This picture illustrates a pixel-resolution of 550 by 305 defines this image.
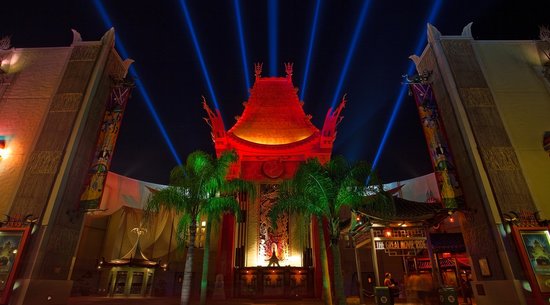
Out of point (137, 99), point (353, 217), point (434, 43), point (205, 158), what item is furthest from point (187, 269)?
point (137, 99)

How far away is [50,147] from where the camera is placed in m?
11.3

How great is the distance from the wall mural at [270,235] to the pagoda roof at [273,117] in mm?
3631

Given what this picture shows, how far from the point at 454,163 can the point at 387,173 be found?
14.8 metres

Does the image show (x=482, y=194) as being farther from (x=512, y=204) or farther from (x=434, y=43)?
(x=434, y=43)

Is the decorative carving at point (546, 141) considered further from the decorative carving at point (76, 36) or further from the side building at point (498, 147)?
the decorative carving at point (76, 36)

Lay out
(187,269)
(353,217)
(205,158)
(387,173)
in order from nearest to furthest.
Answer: (187,269)
(205,158)
(353,217)
(387,173)

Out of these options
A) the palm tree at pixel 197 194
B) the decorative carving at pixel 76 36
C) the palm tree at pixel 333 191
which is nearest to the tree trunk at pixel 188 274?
the palm tree at pixel 197 194

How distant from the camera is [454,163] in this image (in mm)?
11617

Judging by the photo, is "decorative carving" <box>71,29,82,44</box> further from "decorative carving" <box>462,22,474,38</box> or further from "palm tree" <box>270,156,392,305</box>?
"decorative carving" <box>462,22,474,38</box>

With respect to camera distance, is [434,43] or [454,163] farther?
[434,43]

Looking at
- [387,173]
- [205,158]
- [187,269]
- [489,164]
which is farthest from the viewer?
[387,173]

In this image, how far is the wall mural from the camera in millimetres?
15820

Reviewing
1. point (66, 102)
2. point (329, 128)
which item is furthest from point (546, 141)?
point (66, 102)

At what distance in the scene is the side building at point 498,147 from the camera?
364 inches
